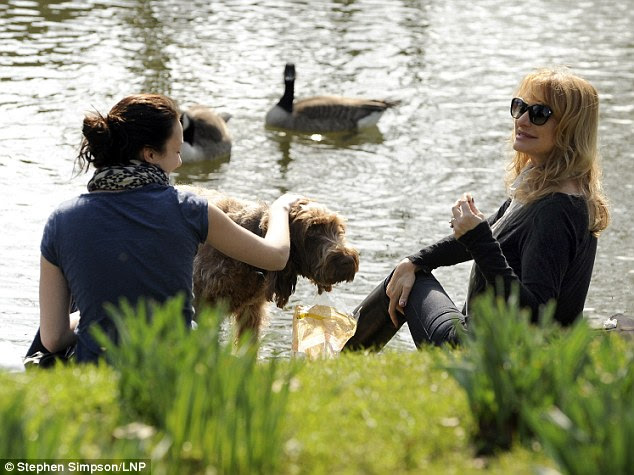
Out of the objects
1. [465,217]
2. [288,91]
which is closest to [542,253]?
[465,217]

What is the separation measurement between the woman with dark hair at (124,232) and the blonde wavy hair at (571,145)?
5.63 ft

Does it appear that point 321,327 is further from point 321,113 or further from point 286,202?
point 321,113

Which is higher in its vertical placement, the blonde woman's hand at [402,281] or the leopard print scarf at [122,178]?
the leopard print scarf at [122,178]

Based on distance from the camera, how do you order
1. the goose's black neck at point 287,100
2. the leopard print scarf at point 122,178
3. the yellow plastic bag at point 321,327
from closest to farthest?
the leopard print scarf at point 122,178 → the yellow plastic bag at point 321,327 → the goose's black neck at point 287,100

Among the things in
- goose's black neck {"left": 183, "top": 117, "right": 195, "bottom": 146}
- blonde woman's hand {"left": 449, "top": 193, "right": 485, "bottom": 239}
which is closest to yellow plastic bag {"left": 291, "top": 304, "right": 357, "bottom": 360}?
blonde woman's hand {"left": 449, "top": 193, "right": 485, "bottom": 239}

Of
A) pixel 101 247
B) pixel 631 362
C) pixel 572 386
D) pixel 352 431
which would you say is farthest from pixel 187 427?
pixel 101 247

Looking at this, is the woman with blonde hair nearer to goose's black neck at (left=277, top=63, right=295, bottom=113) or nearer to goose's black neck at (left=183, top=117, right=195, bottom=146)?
goose's black neck at (left=183, top=117, right=195, bottom=146)

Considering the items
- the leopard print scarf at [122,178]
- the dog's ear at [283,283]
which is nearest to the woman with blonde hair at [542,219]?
the dog's ear at [283,283]

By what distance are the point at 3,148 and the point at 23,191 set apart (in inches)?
60.5

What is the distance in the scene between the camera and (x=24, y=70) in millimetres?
14633

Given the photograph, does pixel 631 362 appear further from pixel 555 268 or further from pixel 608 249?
pixel 608 249

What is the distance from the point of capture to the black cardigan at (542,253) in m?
5.59

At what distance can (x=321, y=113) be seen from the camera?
45.5 ft

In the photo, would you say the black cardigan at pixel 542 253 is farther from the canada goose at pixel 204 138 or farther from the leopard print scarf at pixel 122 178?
the canada goose at pixel 204 138
